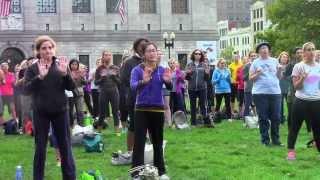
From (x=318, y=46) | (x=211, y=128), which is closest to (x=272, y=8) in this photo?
(x=318, y=46)

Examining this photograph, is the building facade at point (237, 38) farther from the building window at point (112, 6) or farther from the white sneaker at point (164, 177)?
the white sneaker at point (164, 177)

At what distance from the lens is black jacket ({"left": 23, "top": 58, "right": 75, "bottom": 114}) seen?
7.84 metres

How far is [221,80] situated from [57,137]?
9.99 m

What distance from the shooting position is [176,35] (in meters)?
62.2

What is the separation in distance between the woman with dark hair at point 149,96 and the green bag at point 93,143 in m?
3.50

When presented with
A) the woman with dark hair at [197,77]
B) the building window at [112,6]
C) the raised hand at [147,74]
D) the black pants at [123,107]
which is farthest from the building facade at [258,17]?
the raised hand at [147,74]

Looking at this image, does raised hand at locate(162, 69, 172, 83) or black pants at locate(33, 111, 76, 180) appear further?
raised hand at locate(162, 69, 172, 83)

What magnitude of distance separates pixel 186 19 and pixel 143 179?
54.9m

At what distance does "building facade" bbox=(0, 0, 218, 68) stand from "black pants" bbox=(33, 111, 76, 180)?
49.8 metres

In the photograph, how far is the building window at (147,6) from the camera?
6144 cm

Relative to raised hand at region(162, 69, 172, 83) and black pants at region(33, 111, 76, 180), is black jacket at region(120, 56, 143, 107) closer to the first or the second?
raised hand at region(162, 69, 172, 83)

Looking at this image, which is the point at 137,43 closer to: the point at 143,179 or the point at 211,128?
the point at 143,179

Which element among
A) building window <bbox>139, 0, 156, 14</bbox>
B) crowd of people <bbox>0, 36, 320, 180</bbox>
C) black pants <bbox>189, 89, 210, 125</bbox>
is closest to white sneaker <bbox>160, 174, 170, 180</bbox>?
crowd of people <bbox>0, 36, 320, 180</bbox>

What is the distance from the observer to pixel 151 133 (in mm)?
8711
